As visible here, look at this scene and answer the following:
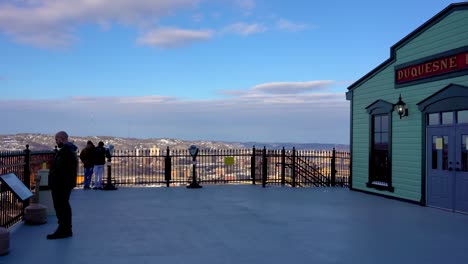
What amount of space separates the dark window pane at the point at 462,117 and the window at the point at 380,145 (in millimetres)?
2828

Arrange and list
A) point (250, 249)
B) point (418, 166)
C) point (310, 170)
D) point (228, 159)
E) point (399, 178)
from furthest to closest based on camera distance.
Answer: point (310, 170) < point (228, 159) < point (399, 178) < point (418, 166) < point (250, 249)

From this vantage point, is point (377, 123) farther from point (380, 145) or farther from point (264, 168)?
point (264, 168)

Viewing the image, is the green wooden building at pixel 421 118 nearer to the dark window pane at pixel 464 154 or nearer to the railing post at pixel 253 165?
the dark window pane at pixel 464 154

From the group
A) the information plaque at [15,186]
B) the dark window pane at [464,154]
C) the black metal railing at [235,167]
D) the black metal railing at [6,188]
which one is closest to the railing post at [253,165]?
the black metal railing at [235,167]

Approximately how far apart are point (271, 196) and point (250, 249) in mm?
7472

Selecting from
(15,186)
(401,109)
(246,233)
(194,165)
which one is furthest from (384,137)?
(15,186)

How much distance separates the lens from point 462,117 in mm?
11484

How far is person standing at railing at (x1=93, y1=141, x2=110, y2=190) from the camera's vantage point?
16172 mm

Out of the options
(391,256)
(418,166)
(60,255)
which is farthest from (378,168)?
(60,255)

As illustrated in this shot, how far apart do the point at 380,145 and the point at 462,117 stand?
12.7ft

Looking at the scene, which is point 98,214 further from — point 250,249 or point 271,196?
point 271,196

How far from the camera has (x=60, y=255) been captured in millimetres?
6805

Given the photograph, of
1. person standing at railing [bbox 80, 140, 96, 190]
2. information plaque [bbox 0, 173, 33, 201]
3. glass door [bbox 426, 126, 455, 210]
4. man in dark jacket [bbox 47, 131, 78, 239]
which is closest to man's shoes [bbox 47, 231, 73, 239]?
man in dark jacket [bbox 47, 131, 78, 239]

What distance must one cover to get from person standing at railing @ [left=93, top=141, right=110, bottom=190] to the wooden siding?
969cm
